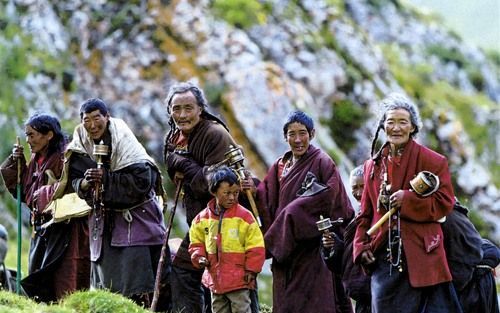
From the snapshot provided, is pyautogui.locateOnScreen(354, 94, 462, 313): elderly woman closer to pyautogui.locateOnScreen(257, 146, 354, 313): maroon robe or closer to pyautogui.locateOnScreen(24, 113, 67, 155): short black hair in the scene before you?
pyautogui.locateOnScreen(257, 146, 354, 313): maroon robe

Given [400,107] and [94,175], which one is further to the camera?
[94,175]

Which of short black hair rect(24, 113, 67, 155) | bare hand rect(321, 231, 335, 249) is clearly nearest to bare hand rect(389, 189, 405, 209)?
bare hand rect(321, 231, 335, 249)

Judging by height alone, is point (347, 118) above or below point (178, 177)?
above

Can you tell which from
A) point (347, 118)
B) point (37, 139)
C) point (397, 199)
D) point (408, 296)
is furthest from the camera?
point (347, 118)

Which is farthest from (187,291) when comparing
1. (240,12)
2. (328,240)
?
(240,12)

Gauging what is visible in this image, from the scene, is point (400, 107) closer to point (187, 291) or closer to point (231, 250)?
point (231, 250)

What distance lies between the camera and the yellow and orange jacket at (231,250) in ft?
23.8

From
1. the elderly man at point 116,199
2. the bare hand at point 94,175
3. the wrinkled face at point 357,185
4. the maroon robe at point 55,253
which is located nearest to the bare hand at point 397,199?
the wrinkled face at point 357,185

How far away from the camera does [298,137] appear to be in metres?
7.75

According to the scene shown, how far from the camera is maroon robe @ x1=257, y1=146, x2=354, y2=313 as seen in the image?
7688 mm

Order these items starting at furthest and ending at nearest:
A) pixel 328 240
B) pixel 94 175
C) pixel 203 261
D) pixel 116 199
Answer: pixel 116 199 → pixel 94 175 → pixel 328 240 → pixel 203 261

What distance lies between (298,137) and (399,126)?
1.25 m

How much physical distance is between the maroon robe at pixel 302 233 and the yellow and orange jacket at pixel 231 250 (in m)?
0.47

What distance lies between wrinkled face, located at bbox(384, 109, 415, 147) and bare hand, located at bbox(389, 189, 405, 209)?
0.39m
